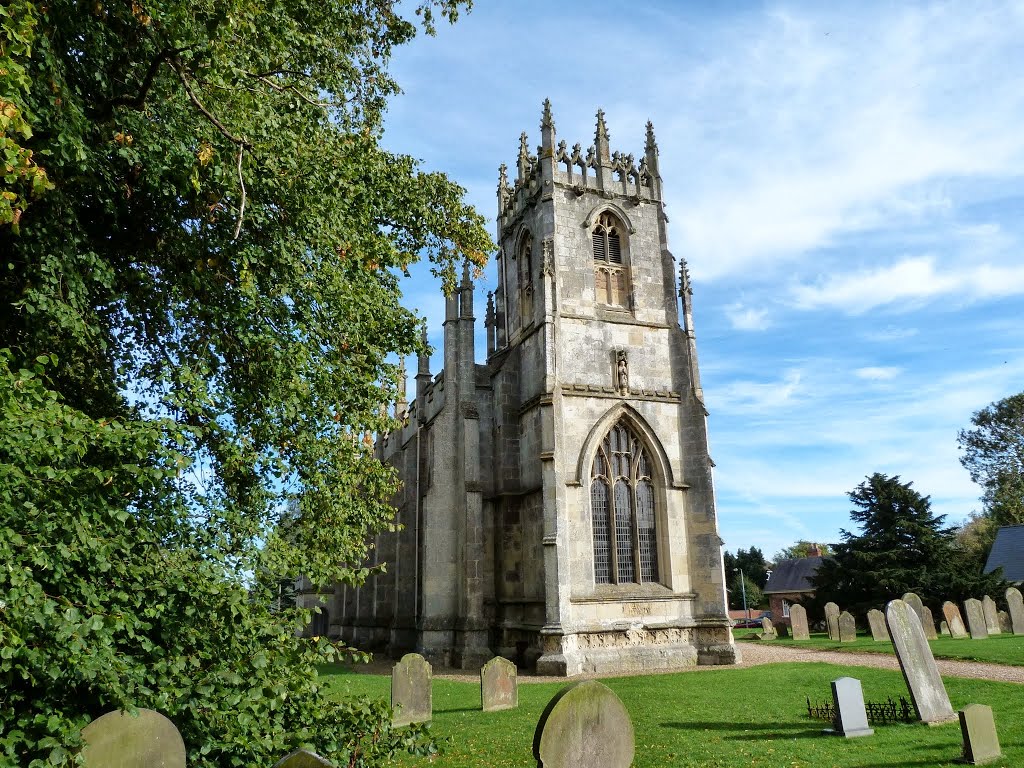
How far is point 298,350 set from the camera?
681 centimetres

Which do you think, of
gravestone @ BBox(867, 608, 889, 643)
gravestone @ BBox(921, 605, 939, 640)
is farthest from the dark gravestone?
gravestone @ BBox(867, 608, 889, 643)

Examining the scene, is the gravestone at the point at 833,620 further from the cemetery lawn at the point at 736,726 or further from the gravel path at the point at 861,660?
the cemetery lawn at the point at 736,726

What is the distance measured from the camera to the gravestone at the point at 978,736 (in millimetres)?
7777

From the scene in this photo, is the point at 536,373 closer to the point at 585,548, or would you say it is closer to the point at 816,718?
the point at 585,548

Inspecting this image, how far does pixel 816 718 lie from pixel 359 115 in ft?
35.9

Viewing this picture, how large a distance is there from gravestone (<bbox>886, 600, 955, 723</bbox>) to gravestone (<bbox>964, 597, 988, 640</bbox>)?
1546 cm

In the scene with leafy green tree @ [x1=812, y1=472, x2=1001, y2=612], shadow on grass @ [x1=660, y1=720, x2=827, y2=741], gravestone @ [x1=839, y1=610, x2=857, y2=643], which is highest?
leafy green tree @ [x1=812, y1=472, x2=1001, y2=612]

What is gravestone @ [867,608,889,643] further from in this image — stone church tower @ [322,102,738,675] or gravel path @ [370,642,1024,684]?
stone church tower @ [322,102,738,675]

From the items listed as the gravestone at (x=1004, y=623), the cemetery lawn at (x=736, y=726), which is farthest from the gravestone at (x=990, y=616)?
the cemetery lawn at (x=736, y=726)

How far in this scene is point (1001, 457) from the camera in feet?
155

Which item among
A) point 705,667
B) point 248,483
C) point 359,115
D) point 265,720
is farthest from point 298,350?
point 705,667

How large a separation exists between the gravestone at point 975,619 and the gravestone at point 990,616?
892mm

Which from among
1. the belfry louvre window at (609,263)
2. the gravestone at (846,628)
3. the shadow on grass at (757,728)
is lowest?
the shadow on grass at (757,728)

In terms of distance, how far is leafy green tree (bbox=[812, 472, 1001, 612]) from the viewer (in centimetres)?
2680
